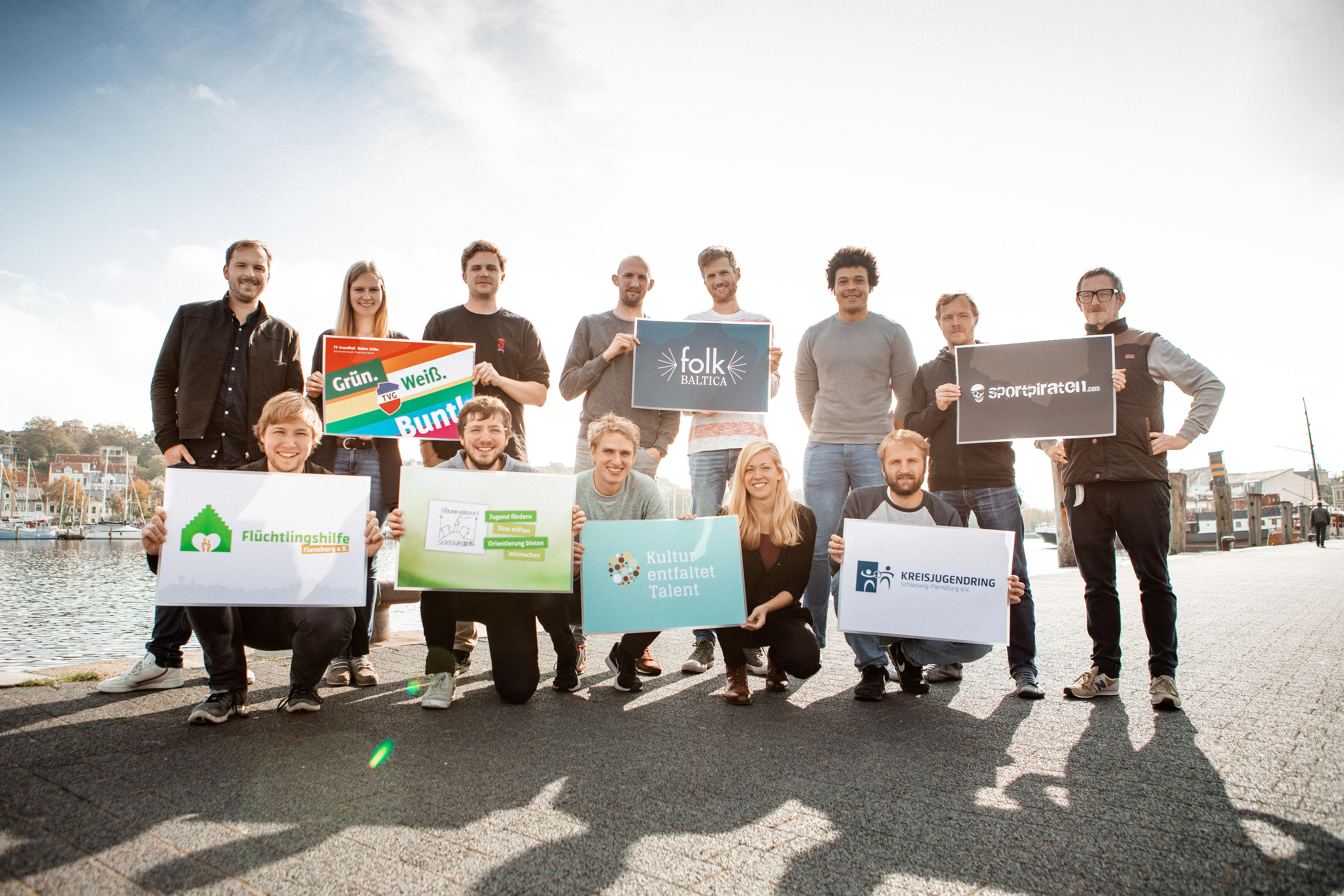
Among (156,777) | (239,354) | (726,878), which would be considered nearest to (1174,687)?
(726,878)

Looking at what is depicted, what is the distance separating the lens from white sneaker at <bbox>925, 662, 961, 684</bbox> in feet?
14.0

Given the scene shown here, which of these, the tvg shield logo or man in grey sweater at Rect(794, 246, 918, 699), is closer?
the tvg shield logo

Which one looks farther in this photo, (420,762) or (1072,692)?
(1072,692)

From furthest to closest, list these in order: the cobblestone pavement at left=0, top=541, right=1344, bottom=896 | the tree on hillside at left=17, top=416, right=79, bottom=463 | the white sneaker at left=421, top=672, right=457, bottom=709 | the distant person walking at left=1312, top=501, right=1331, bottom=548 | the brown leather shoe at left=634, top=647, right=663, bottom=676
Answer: the tree on hillside at left=17, top=416, right=79, bottom=463 < the distant person walking at left=1312, top=501, right=1331, bottom=548 < the brown leather shoe at left=634, top=647, right=663, bottom=676 < the white sneaker at left=421, top=672, right=457, bottom=709 < the cobblestone pavement at left=0, top=541, right=1344, bottom=896

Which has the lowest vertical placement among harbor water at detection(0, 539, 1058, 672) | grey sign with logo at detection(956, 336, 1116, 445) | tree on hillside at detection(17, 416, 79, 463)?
harbor water at detection(0, 539, 1058, 672)

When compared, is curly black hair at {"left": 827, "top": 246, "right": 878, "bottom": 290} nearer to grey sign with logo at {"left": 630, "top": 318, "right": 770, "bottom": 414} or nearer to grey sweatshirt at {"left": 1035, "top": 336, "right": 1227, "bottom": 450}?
grey sign with logo at {"left": 630, "top": 318, "right": 770, "bottom": 414}

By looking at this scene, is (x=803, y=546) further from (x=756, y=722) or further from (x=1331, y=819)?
(x=1331, y=819)

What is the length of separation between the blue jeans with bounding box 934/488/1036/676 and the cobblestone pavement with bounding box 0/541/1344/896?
0.77 ft

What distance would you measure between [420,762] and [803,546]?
89.0 inches

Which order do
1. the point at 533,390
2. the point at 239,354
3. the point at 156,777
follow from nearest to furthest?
1. the point at 156,777
2. the point at 239,354
3. the point at 533,390

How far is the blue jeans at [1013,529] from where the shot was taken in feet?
13.0

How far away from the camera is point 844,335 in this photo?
4.82 m

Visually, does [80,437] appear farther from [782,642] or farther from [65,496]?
[782,642]

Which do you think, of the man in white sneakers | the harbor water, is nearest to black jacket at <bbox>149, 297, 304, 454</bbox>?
the harbor water
